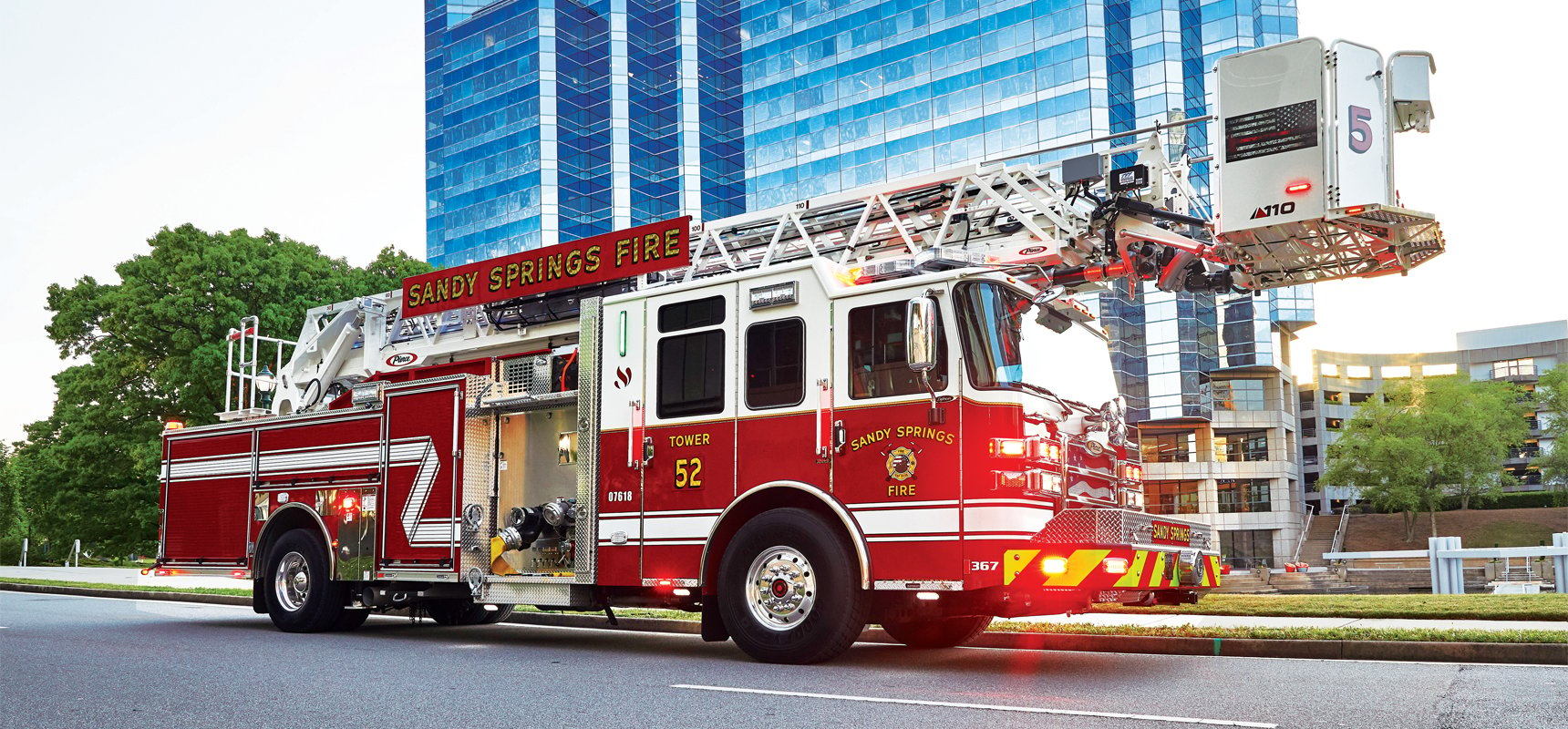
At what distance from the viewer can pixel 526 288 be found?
462 inches

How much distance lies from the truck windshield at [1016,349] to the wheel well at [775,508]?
1.39 m

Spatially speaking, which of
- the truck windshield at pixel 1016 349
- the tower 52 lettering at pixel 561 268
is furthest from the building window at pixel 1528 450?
the tower 52 lettering at pixel 561 268

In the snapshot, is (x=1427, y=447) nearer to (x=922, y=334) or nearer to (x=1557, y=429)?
(x=1557, y=429)

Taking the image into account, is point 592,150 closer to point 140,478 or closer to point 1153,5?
point 1153,5

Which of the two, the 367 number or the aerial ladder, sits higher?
the aerial ladder

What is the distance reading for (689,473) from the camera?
393 inches

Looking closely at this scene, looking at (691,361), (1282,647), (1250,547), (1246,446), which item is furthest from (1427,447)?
(691,361)

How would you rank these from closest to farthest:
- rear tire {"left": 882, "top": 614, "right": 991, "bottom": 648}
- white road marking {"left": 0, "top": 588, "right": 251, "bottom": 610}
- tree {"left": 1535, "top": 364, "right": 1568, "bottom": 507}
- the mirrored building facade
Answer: rear tire {"left": 882, "top": 614, "right": 991, "bottom": 648}
white road marking {"left": 0, "top": 588, "right": 251, "bottom": 610}
the mirrored building facade
tree {"left": 1535, "top": 364, "right": 1568, "bottom": 507}

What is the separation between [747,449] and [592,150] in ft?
224

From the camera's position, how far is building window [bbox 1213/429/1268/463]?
2544 inches

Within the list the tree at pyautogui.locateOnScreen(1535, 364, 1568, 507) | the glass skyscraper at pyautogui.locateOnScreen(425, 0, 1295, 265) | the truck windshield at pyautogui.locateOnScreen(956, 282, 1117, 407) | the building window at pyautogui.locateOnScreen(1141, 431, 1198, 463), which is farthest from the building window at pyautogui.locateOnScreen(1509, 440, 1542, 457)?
the truck windshield at pyautogui.locateOnScreen(956, 282, 1117, 407)

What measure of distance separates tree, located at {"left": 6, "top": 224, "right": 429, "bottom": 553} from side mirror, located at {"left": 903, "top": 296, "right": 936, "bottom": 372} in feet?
Answer: 93.1

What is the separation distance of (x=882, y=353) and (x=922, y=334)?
2.80 feet

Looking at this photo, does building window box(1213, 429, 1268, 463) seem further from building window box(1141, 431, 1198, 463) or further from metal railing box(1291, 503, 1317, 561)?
metal railing box(1291, 503, 1317, 561)
